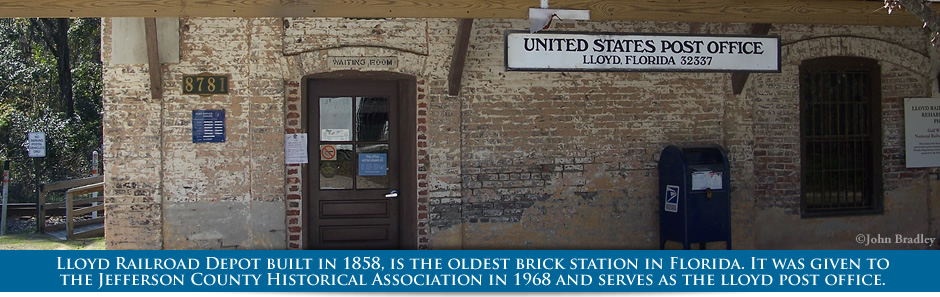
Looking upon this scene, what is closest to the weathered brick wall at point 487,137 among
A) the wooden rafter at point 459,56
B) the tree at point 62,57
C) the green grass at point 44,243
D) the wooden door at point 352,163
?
the wooden rafter at point 459,56

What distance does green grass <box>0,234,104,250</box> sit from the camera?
35.9 feet

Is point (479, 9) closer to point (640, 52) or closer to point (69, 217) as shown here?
point (640, 52)

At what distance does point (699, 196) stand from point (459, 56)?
2642 mm

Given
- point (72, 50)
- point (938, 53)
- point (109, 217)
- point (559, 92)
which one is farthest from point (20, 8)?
point (72, 50)

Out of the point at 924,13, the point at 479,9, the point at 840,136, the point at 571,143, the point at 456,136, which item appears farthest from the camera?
the point at 840,136

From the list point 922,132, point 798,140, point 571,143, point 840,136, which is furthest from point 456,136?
point 922,132

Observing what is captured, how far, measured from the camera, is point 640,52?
7355mm

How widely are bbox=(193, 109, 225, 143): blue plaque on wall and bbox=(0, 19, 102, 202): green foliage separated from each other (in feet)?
38.4

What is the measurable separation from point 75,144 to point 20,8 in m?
15.0

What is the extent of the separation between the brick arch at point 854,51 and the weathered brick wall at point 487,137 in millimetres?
15

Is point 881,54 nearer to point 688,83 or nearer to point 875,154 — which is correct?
point 875,154

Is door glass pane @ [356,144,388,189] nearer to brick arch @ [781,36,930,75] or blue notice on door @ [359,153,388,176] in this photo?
blue notice on door @ [359,153,388,176]

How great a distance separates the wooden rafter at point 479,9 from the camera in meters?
6.47

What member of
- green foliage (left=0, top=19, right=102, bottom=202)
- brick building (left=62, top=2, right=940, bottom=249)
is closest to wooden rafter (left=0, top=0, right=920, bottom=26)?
brick building (left=62, top=2, right=940, bottom=249)
